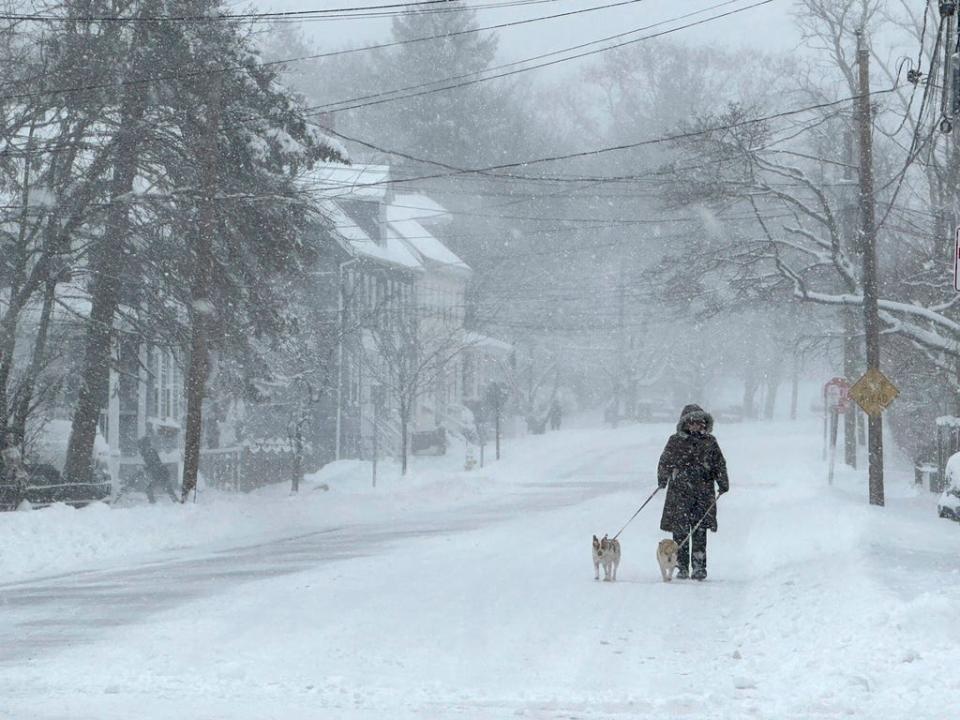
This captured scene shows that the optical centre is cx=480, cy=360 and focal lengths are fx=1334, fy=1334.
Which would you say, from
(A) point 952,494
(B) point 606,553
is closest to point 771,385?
(A) point 952,494

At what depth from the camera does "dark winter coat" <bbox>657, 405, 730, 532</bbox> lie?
14.2 m

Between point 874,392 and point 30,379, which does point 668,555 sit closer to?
point 874,392

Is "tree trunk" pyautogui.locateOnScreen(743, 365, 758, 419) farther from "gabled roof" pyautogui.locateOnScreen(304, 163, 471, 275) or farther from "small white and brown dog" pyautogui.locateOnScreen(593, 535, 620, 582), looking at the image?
"small white and brown dog" pyautogui.locateOnScreen(593, 535, 620, 582)

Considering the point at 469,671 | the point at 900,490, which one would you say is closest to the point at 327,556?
the point at 469,671

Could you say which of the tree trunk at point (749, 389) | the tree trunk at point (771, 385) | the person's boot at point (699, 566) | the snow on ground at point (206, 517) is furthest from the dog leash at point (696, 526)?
the tree trunk at point (771, 385)

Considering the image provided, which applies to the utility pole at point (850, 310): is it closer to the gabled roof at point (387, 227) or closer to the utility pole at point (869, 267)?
the utility pole at point (869, 267)

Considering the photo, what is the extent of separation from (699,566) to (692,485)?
2.82ft

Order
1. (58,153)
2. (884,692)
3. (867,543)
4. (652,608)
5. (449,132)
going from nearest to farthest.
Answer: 1. (884,692)
2. (652,608)
3. (867,543)
4. (58,153)
5. (449,132)

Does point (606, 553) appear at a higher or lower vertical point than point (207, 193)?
lower

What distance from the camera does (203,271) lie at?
23859 millimetres

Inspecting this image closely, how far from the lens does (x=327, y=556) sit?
17.4 meters

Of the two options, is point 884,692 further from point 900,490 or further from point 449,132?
point 449,132

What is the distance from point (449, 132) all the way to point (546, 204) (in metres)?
6.82

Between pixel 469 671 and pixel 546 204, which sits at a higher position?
pixel 546 204
